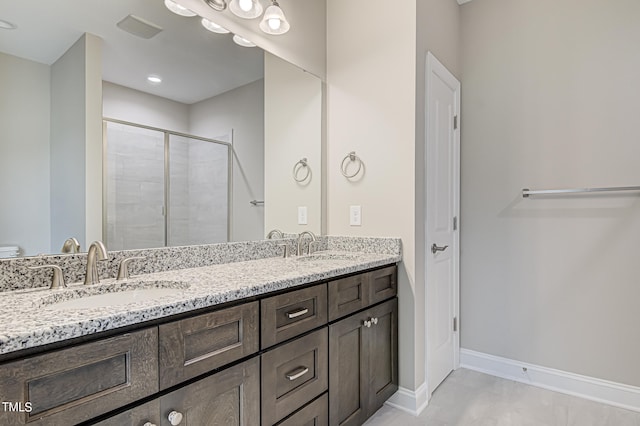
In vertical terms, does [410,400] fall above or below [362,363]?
below

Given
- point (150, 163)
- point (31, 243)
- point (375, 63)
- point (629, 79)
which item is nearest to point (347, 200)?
point (375, 63)

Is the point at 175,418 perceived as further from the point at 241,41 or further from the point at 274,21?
the point at 274,21

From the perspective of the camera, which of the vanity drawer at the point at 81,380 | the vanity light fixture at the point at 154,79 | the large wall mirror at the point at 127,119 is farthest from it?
the vanity light fixture at the point at 154,79

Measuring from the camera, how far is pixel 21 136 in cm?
114

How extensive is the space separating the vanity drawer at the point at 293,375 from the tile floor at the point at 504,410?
0.73 metres

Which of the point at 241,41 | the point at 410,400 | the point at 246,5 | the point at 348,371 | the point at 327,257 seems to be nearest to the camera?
the point at 348,371

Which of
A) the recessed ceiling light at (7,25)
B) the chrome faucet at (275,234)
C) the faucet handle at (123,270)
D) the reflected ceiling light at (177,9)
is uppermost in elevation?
the reflected ceiling light at (177,9)

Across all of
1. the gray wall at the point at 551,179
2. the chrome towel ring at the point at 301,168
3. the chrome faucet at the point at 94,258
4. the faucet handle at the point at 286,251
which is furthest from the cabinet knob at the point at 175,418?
the gray wall at the point at 551,179

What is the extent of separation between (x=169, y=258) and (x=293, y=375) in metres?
0.72

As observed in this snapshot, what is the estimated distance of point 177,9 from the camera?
5.07ft

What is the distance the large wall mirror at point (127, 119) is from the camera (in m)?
1.15

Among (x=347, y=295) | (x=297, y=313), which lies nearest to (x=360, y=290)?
(x=347, y=295)

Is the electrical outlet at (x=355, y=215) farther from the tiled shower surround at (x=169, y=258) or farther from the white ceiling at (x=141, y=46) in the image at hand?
the white ceiling at (x=141, y=46)

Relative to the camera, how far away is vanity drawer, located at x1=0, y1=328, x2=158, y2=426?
2.21 feet
